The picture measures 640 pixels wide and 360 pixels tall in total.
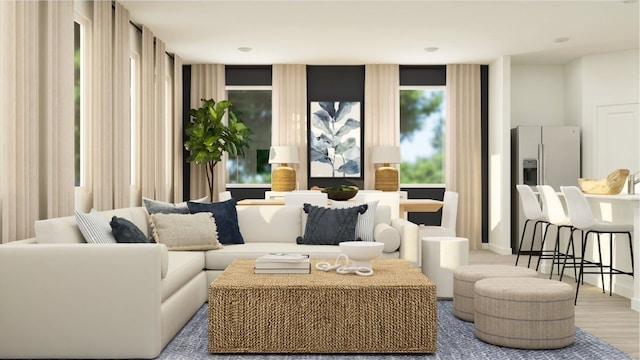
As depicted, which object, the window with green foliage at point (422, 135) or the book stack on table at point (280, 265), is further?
the window with green foliage at point (422, 135)

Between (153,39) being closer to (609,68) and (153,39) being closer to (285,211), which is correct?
(285,211)

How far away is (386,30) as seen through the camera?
7.30 m

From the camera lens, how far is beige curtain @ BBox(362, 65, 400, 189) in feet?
30.9

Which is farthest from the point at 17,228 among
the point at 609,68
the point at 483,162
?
the point at 609,68

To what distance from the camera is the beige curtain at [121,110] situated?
20.2 feet

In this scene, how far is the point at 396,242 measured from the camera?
16.9 ft

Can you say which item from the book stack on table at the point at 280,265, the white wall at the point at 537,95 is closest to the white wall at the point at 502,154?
the white wall at the point at 537,95

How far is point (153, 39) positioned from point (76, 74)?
1.99 m

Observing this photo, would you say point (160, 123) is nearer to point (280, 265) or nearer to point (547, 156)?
point (280, 265)

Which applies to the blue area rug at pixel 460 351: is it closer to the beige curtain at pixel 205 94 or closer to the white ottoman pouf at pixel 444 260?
the white ottoman pouf at pixel 444 260

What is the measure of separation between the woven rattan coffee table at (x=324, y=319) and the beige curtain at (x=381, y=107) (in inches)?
235

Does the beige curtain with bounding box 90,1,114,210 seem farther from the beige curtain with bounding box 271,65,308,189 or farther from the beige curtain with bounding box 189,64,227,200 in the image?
the beige curtain with bounding box 271,65,308,189

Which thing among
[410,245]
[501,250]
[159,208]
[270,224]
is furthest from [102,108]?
[501,250]

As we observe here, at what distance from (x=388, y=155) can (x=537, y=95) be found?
2450 millimetres
